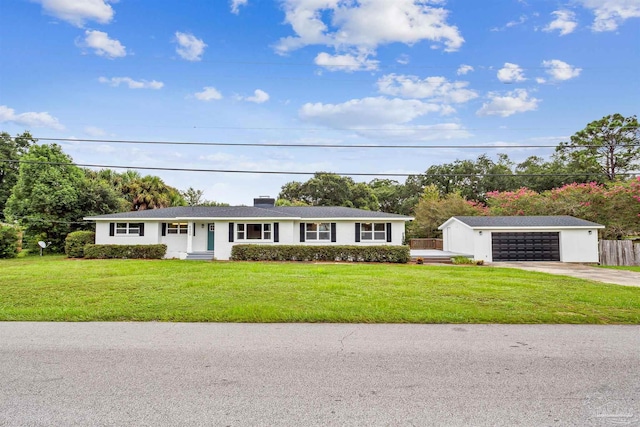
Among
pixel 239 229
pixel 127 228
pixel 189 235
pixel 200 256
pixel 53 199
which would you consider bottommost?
pixel 200 256

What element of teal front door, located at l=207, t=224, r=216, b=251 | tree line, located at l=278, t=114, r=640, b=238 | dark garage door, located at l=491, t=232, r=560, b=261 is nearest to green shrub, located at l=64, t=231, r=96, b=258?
teal front door, located at l=207, t=224, r=216, b=251

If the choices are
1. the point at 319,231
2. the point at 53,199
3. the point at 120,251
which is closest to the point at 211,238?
the point at 120,251

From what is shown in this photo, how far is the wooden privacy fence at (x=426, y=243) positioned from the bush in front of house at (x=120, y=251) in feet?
60.0

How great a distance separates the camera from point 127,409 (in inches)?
117

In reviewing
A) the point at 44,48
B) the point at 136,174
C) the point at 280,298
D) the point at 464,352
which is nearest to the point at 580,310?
the point at 464,352

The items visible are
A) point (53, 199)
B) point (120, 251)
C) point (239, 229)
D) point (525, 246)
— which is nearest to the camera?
point (120, 251)

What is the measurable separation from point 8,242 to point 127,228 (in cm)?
616

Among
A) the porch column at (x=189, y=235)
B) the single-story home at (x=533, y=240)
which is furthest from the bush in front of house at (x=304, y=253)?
the single-story home at (x=533, y=240)

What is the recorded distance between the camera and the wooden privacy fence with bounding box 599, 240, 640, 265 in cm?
1783

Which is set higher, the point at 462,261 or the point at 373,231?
the point at 373,231

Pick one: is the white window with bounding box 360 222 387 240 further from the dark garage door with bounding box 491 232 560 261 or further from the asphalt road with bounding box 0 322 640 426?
the asphalt road with bounding box 0 322 640 426

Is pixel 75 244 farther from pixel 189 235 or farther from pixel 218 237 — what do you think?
pixel 218 237

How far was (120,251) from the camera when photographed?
760 inches

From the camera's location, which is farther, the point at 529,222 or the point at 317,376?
the point at 529,222
